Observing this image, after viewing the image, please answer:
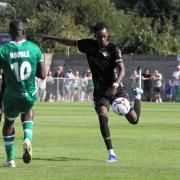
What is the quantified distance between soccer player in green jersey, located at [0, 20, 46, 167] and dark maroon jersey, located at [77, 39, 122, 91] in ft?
6.28

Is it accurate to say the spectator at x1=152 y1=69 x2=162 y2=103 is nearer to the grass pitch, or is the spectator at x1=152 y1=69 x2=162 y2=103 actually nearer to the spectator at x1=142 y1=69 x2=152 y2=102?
the spectator at x1=142 y1=69 x2=152 y2=102

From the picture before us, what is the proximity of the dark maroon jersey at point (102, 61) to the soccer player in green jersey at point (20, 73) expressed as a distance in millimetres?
1914

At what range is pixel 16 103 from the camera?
42.7ft

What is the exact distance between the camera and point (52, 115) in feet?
96.4

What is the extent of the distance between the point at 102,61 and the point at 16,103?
2.37m

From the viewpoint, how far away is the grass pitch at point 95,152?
12.4 m

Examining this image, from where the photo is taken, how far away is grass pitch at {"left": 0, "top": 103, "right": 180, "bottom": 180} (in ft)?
40.5

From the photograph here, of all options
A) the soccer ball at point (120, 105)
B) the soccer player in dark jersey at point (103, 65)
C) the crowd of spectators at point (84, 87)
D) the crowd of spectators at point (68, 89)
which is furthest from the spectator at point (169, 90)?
the soccer player in dark jersey at point (103, 65)

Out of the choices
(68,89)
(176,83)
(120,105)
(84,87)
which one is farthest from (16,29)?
(176,83)

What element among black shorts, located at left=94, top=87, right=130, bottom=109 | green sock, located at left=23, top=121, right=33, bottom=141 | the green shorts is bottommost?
green sock, located at left=23, top=121, right=33, bottom=141

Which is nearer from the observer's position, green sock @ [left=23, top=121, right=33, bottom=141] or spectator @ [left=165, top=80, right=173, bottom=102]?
green sock @ [left=23, top=121, right=33, bottom=141]

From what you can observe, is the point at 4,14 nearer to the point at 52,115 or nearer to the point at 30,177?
the point at 52,115

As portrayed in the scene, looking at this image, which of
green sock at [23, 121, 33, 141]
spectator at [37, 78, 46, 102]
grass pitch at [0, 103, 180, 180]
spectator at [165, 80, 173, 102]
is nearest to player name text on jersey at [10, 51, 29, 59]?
green sock at [23, 121, 33, 141]

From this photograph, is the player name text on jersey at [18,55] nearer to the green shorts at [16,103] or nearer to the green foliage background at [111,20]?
the green shorts at [16,103]
